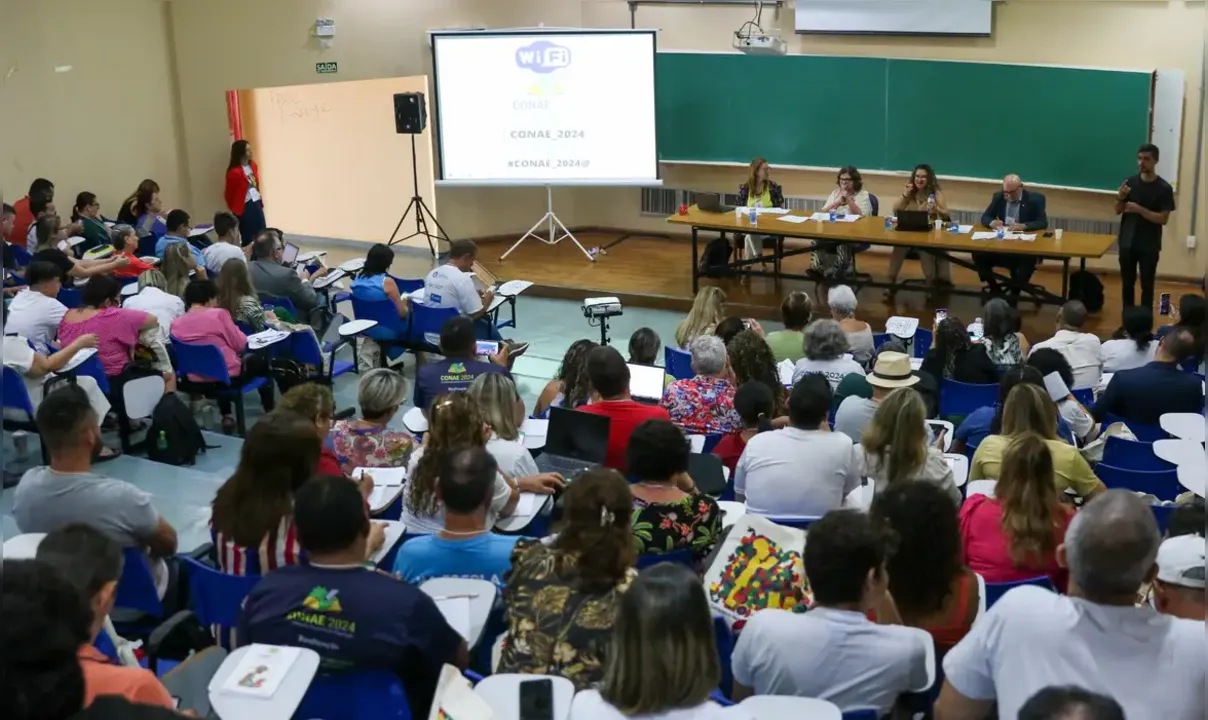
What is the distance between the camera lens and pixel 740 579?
3393 mm

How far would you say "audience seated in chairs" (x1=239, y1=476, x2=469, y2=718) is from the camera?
2881 mm

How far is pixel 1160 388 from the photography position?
546cm

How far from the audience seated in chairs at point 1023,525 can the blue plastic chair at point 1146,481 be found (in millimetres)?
986

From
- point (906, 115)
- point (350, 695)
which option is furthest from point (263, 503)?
point (906, 115)

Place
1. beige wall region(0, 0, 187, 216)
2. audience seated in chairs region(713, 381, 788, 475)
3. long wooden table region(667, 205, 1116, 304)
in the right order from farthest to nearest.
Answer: beige wall region(0, 0, 187, 216) < long wooden table region(667, 205, 1116, 304) < audience seated in chairs region(713, 381, 788, 475)

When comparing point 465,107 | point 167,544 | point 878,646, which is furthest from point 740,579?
point 465,107

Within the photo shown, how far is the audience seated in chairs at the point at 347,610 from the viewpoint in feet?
9.45

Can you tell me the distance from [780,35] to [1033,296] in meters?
3.61

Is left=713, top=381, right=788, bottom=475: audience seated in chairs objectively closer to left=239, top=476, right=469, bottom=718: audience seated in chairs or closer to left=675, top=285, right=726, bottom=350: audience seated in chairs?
left=675, top=285, right=726, bottom=350: audience seated in chairs

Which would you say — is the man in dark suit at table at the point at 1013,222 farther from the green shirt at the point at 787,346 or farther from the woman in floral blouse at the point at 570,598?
the woman in floral blouse at the point at 570,598

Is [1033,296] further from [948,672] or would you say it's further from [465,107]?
[948,672]

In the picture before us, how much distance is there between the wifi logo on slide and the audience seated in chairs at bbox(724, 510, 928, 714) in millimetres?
8770

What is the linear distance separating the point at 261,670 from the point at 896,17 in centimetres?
941

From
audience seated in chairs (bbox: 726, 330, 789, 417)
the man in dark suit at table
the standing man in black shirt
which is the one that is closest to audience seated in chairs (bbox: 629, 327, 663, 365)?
audience seated in chairs (bbox: 726, 330, 789, 417)
